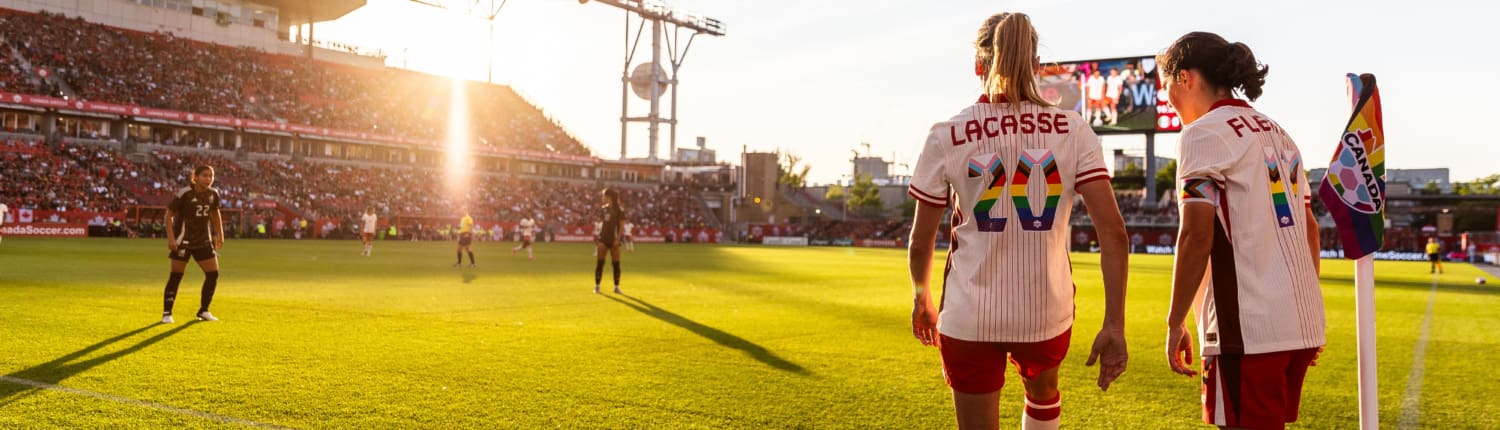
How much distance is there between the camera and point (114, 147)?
50.6 metres

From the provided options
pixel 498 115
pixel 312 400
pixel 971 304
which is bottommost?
pixel 312 400

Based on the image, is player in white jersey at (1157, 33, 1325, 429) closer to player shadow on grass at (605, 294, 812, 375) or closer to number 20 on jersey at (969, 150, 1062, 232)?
number 20 on jersey at (969, 150, 1062, 232)

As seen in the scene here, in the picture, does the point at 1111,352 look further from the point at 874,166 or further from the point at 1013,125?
the point at 874,166

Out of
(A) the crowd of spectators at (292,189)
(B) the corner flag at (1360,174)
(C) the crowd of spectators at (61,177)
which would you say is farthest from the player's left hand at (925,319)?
(C) the crowd of spectators at (61,177)

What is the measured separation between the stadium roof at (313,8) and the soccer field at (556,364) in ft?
191

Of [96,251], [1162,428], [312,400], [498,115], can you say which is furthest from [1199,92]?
[498,115]

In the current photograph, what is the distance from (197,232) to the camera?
10648mm

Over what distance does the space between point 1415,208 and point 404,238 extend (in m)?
79.9

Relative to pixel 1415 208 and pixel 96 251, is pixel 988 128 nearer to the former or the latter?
pixel 96 251

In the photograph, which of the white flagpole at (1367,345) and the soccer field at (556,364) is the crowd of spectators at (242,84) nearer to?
the soccer field at (556,364)

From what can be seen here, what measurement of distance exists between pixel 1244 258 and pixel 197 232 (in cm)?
1089

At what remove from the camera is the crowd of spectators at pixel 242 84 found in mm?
52562

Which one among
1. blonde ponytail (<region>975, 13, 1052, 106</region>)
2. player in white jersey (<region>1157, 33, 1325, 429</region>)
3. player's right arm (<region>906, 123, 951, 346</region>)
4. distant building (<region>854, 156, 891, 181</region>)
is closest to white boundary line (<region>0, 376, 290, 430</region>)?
player's right arm (<region>906, 123, 951, 346</region>)

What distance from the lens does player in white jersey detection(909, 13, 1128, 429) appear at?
324 centimetres
